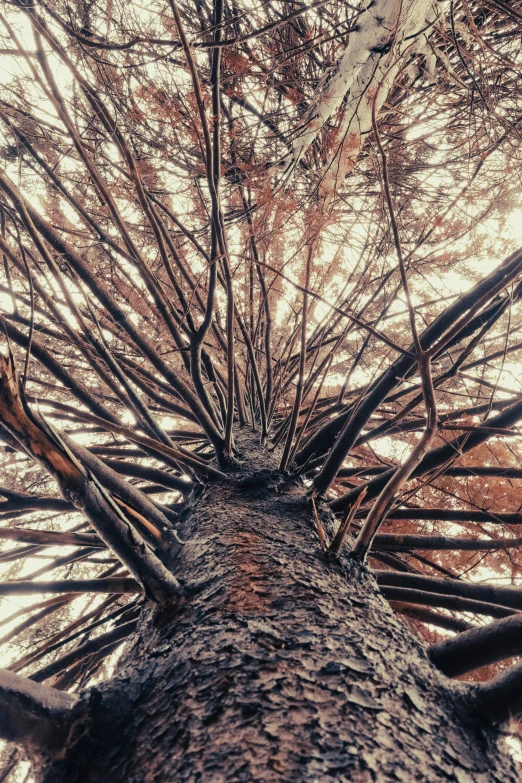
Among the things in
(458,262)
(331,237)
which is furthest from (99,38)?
(458,262)

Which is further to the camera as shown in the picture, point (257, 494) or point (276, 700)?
point (257, 494)

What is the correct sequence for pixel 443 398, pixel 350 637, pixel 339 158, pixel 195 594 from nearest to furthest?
pixel 350 637 < pixel 195 594 < pixel 339 158 < pixel 443 398

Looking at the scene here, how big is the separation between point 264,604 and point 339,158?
2339 millimetres

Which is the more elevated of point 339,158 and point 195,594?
point 339,158

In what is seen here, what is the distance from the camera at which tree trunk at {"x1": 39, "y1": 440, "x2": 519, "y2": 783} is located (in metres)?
0.60

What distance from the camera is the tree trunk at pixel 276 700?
604 mm

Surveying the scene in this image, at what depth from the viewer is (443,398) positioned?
4.17 metres

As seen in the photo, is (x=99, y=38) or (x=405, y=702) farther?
(x=99, y=38)

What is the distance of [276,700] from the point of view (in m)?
0.69

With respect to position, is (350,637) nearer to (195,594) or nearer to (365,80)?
(195,594)

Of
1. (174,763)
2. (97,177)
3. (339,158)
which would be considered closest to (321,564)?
(174,763)

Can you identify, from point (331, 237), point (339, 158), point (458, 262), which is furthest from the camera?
point (458, 262)

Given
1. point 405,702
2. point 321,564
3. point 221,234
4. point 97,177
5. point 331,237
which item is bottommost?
point 405,702

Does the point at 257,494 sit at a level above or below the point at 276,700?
above
